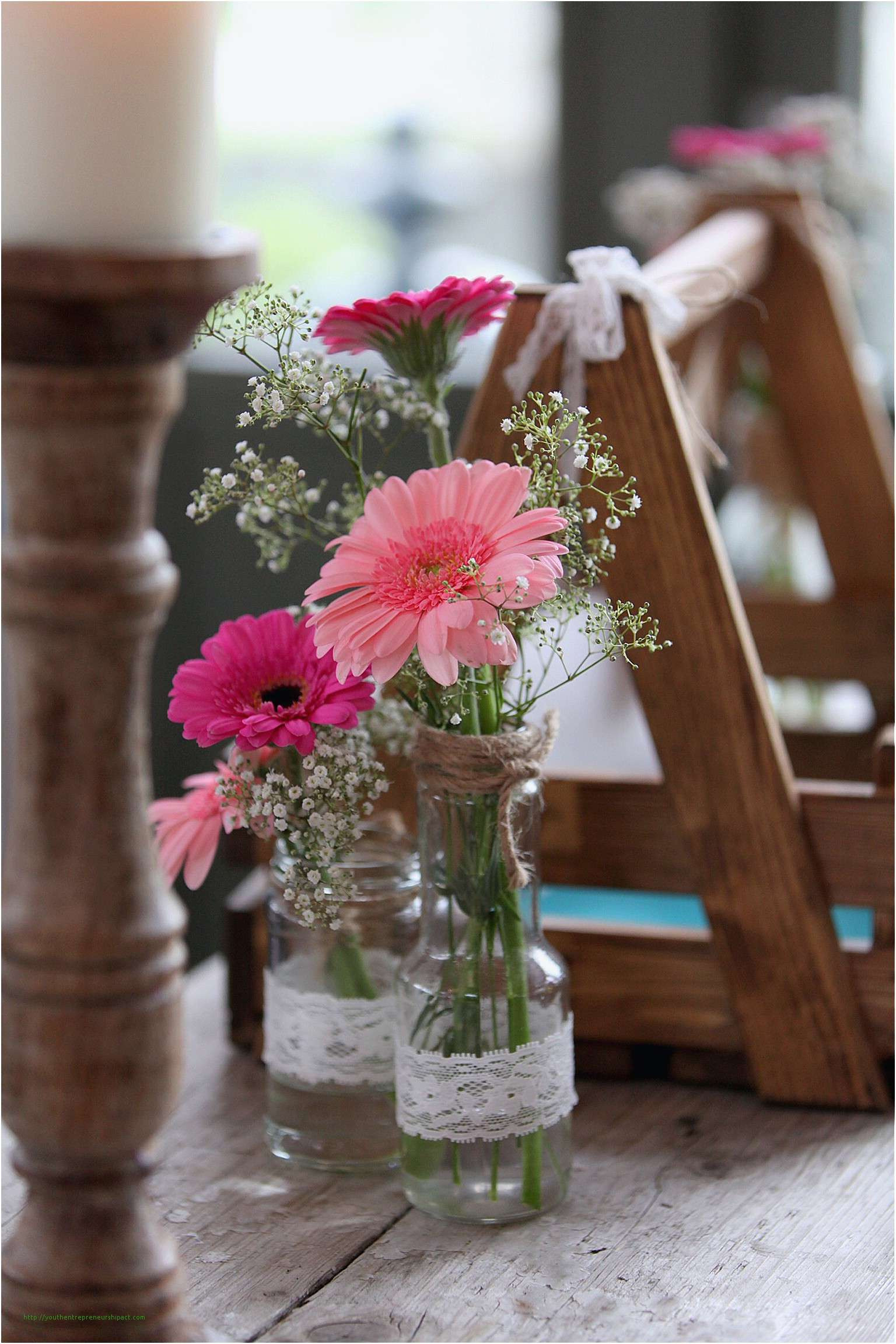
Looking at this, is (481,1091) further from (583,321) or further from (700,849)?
(583,321)

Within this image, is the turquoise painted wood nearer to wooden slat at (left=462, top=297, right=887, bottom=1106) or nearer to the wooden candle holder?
wooden slat at (left=462, top=297, right=887, bottom=1106)

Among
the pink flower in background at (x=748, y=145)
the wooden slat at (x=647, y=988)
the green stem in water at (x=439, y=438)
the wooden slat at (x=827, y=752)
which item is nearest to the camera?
the green stem in water at (x=439, y=438)

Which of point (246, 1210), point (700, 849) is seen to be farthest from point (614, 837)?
point (246, 1210)

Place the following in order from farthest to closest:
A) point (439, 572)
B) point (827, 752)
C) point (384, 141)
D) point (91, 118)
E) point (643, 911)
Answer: point (384, 141), point (827, 752), point (643, 911), point (439, 572), point (91, 118)

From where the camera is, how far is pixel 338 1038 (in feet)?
2.59

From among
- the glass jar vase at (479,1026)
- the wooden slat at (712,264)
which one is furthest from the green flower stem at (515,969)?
the wooden slat at (712,264)

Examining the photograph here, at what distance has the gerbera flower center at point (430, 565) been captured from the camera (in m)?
0.64

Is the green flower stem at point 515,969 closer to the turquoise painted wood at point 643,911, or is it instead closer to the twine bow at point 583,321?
the twine bow at point 583,321

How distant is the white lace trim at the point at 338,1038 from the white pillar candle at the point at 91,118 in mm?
434

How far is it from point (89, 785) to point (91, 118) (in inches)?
8.9

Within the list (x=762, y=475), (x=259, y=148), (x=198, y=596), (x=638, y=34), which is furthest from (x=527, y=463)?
(x=259, y=148)

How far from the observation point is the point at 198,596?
7.34ft

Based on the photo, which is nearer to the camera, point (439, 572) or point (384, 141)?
point (439, 572)

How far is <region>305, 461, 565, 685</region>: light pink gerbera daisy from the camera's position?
0.63 metres
